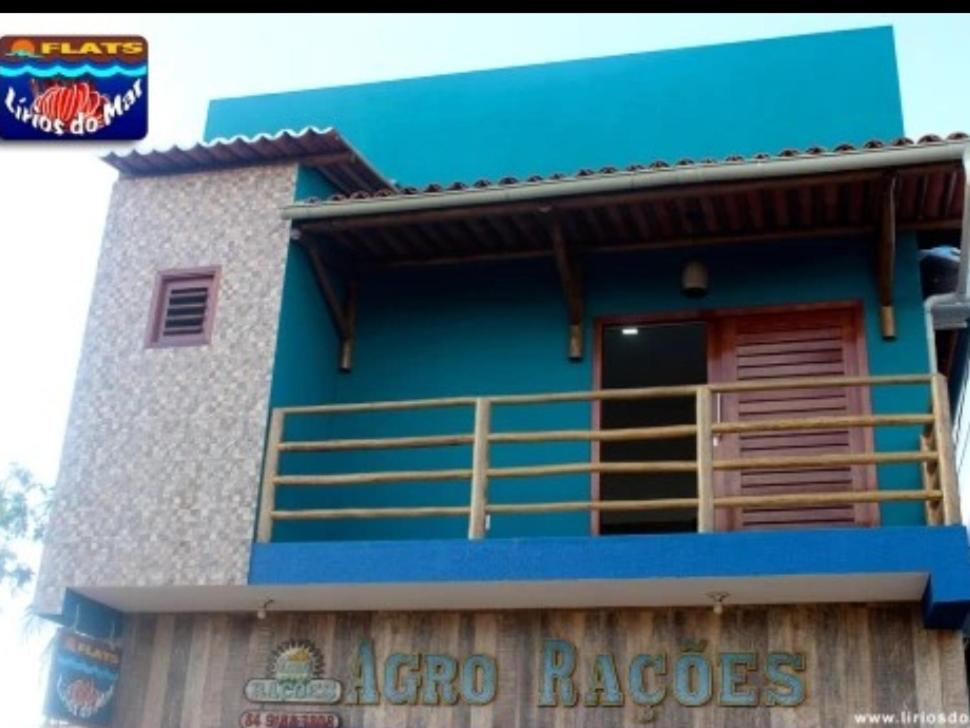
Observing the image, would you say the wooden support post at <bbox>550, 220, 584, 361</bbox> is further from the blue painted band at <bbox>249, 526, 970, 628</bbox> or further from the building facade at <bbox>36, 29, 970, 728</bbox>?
the blue painted band at <bbox>249, 526, 970, 628</bbox>

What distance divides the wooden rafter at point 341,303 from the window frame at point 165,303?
0.79 meters

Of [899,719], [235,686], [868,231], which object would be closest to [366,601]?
[235,686]

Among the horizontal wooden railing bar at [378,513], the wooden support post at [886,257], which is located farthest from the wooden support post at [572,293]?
the wooden support post at [886,257]

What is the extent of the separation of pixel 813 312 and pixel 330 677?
15.2 ft

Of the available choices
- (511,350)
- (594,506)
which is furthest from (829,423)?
(511,350)

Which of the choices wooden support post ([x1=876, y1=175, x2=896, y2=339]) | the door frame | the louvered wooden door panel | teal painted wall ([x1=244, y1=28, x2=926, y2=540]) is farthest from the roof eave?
the louvered wooden door panel

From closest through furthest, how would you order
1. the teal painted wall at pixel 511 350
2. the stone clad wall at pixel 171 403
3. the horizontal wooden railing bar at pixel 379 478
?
the horizontal wooden railing bar at pixel 379 478 → the stone clad wall at pixel 171 403 → the teal painted wall at pixel 511 350

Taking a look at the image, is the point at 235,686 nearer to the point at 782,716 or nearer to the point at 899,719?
the point at 782,716

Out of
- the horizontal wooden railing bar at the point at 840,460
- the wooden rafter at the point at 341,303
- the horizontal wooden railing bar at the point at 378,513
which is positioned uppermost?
the wooden rafter at the point at 341,303

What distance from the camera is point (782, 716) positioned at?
25.6 feet

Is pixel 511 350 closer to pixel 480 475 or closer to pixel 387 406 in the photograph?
pixel 387 406

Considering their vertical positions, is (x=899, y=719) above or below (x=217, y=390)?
below

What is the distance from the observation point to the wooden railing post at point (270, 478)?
345 inches

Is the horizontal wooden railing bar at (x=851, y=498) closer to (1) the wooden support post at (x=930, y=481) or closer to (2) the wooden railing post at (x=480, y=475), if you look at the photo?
(1) the wooden support post at (x=930, y=481)
